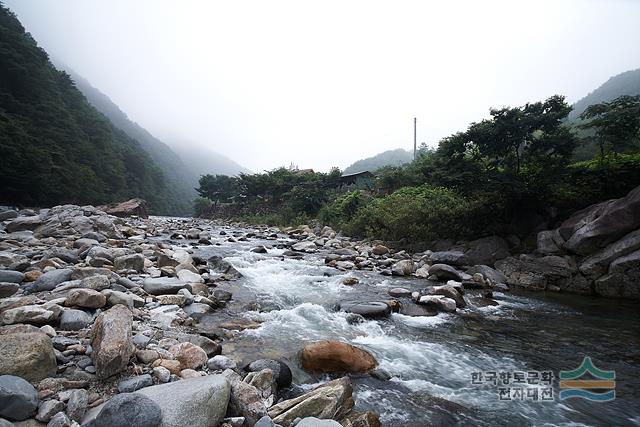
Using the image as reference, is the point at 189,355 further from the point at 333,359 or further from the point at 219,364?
the point at 333,359

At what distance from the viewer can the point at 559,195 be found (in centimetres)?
994

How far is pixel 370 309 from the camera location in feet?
19.1

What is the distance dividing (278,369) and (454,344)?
121 inches

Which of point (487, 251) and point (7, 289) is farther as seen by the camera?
point (487, 251)

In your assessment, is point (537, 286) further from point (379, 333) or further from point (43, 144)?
point (43, 144)

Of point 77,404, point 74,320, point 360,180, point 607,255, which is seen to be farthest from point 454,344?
point 360,180

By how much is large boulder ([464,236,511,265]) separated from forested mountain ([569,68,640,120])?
214 ft

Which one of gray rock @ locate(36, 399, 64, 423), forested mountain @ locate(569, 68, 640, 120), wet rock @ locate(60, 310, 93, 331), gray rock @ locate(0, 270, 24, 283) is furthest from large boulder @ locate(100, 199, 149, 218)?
forested mountain @ locate(569, 68, 640, 120)

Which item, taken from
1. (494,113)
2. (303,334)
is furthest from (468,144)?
(303,334)

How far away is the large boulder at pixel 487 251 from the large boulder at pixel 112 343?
401 inches

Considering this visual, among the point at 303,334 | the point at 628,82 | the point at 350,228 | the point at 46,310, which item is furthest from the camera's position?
the point at 628,82

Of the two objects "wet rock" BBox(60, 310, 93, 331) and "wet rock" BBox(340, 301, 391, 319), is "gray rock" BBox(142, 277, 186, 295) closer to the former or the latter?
"wet rock" BBox(60, 310, 93, 331)

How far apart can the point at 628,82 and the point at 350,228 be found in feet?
278

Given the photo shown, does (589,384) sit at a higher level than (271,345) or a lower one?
lower
